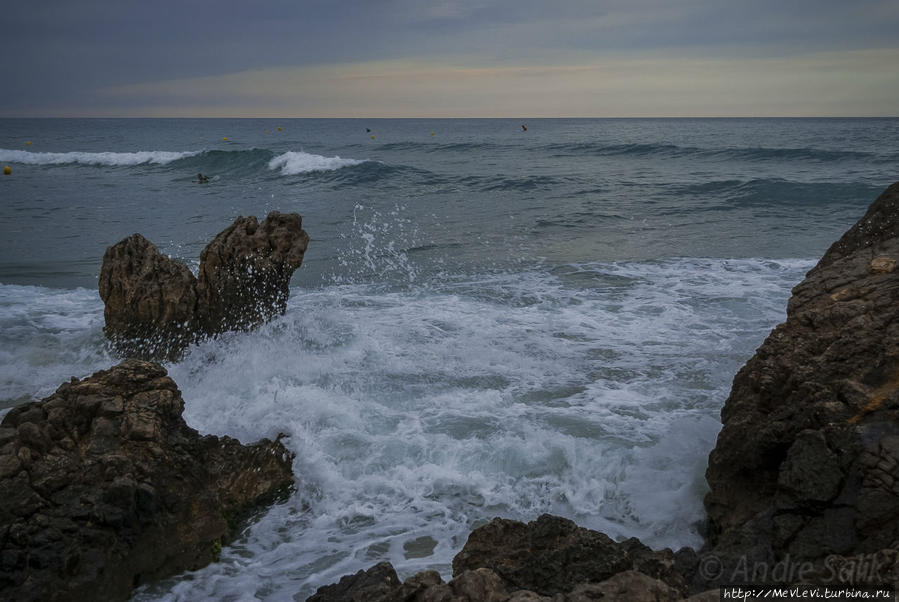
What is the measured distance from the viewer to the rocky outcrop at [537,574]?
236 centimetres

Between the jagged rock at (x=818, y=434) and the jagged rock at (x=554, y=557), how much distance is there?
36 cm

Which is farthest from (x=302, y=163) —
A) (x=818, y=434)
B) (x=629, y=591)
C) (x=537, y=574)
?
(x=629, y=591)

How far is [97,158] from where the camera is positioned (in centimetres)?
3916

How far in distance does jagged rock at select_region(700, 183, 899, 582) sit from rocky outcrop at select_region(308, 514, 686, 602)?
0.50 meters

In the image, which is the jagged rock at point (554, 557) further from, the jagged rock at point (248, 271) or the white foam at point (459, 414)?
the jagged rock at point (248, 271)

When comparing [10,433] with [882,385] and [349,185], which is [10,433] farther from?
[349,185]

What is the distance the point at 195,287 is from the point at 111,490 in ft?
12.3

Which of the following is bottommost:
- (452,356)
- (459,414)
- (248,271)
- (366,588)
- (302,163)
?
(459,414)

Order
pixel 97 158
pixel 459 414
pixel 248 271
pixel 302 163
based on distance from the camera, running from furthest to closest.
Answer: pixel 97 158
pixel 302 163
pixel 248 271
pixel 459 414

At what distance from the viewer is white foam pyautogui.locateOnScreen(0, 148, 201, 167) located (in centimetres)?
3762

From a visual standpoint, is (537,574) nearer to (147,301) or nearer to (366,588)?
(366,588)

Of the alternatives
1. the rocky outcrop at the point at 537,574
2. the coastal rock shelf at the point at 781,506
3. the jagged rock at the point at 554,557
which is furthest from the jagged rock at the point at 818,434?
the rocky outcrop at the point at 537,574

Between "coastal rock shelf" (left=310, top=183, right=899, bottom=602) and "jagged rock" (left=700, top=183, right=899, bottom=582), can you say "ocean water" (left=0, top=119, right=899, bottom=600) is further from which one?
"coastal rock shelf" (left=310, top=183, right=899, bottom=602)

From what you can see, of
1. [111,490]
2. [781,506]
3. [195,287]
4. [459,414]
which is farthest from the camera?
[195,287]
